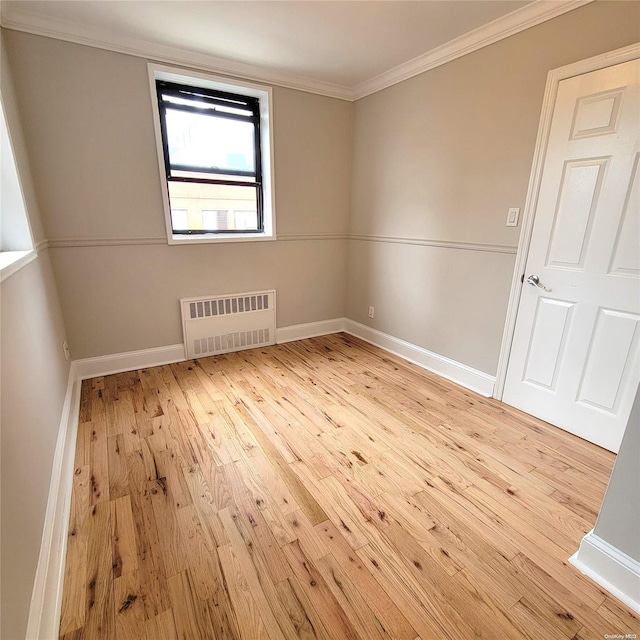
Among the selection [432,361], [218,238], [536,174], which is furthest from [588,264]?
[218,238]

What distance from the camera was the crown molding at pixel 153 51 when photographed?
210cm

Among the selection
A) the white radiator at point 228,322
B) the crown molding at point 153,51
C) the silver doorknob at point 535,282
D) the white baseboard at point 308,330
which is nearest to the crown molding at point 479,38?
the crown molding at point 153,51

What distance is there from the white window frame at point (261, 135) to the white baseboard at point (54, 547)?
5.56 ft

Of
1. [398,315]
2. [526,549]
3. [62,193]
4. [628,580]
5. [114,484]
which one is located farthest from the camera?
[398,315]

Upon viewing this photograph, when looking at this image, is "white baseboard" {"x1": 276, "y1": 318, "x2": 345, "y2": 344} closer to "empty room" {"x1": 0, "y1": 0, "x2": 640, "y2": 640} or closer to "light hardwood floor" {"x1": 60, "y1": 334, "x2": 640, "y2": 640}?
"empty room" {"x1": 0, "y1": 0, "x2": 640, "y2": 640}

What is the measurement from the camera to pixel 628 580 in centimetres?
117

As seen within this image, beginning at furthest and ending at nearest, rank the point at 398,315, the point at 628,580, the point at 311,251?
the point at 311,251
the point at 398,315
the point at 628,580

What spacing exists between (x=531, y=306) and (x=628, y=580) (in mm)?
1486

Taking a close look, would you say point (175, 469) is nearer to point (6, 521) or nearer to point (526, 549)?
point (6, 521)

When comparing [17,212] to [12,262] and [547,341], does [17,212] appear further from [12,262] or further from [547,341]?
[547,341]

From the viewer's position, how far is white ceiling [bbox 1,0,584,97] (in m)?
1.97

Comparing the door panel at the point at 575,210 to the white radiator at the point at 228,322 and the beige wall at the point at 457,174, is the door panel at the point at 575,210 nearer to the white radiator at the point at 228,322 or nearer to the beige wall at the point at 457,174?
the beige wall at the point at 457,174

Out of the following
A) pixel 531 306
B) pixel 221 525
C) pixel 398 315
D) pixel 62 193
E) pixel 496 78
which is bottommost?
pixel 221 525

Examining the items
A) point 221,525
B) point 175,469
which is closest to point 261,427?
point 175,469
